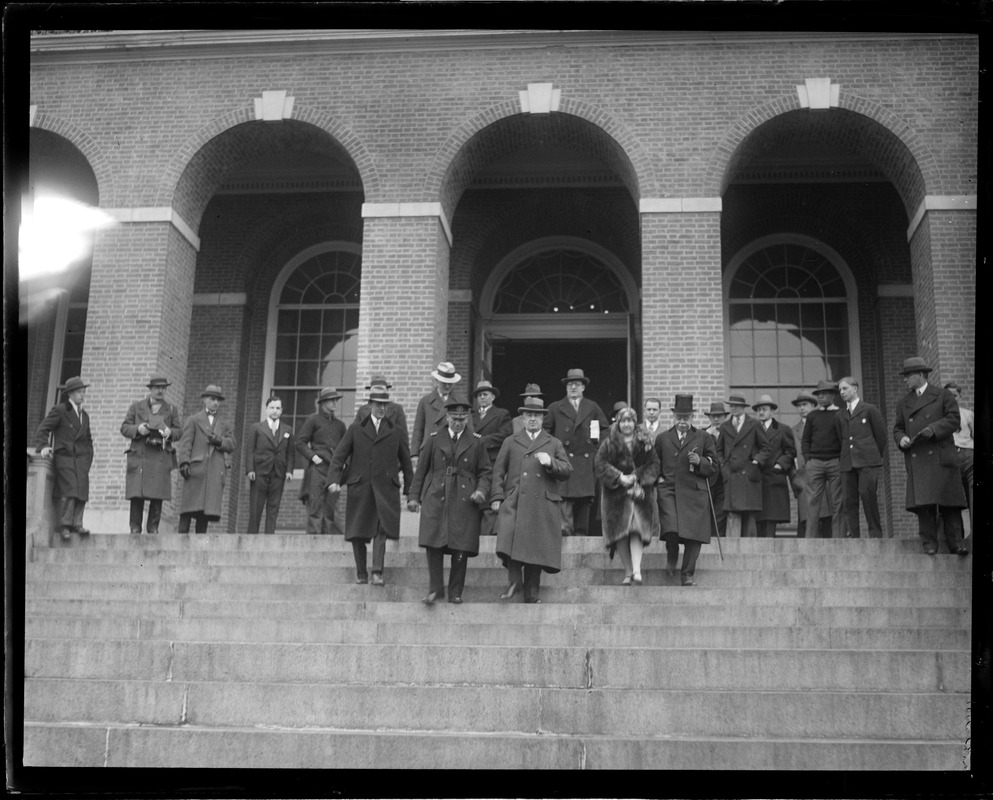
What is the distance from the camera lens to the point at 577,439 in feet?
40.2

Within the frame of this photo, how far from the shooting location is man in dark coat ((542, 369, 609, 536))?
12055 mm

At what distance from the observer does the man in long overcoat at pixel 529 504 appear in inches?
380

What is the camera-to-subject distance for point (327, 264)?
19094mm

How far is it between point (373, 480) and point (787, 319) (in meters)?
9.91

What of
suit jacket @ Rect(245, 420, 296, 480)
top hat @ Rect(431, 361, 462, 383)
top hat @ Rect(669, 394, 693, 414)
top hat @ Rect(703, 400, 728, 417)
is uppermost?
top hat @ Rect(431, 361, 462, 383)

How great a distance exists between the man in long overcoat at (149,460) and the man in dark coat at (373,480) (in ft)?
9.91

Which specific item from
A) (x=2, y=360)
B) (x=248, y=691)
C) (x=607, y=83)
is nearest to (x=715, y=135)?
(x=607, y=83)

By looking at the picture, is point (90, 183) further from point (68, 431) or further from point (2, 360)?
point (2, 360)

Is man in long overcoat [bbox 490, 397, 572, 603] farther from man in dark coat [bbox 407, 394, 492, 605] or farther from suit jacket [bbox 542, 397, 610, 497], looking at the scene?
suit jacket [bbox 542, 397, 610, 497]

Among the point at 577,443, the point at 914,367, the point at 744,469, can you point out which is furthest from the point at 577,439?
the point at 914,367

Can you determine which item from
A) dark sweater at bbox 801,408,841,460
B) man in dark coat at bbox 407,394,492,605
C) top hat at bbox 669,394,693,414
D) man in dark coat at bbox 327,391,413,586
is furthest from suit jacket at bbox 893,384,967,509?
man in dark coat at bbox 327,391,413,586

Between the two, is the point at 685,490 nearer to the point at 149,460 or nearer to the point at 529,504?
the point at 529,504

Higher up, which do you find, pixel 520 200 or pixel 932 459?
pixel 520 200

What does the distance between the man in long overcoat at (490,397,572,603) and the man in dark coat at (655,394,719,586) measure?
1.09 metres
